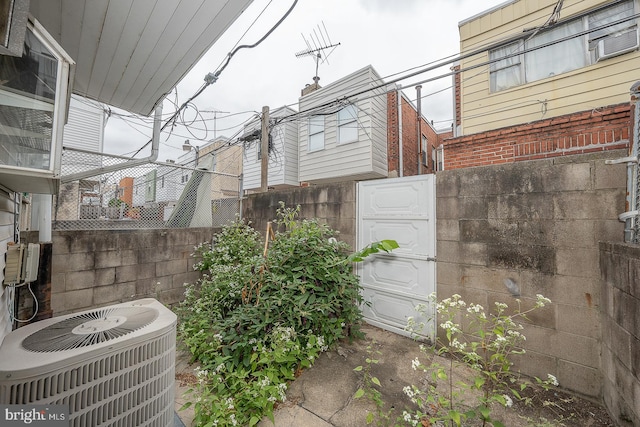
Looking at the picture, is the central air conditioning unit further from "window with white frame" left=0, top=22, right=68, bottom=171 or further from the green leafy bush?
"window with white frame" left=0, top=22, right=68, bottom=171

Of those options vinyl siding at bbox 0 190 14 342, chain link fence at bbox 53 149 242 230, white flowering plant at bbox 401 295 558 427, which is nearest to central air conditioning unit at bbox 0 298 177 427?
vinyl siding at bbox 0 190 14 342

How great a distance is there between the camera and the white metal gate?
338cm

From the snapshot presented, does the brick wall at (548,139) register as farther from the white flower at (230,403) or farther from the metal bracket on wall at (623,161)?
the white flower at (230,403)

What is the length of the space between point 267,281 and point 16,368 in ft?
7.30

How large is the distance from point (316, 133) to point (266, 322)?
680cm

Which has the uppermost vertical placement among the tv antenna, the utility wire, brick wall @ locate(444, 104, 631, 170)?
the tv antenna

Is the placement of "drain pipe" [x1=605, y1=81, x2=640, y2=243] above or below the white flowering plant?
above

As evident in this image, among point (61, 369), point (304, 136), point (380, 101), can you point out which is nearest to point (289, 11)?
point (61, 369)

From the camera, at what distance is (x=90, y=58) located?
8.03 ft

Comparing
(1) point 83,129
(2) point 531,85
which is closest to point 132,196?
(1) point 83,129

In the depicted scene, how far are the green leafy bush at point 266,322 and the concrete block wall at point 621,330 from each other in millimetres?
1962

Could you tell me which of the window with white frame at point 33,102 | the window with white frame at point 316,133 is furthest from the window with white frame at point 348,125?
the window with white frame at point 33,102

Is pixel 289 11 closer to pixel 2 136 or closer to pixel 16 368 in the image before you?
pixel 2 136

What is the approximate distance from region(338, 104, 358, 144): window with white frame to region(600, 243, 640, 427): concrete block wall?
6.01m
